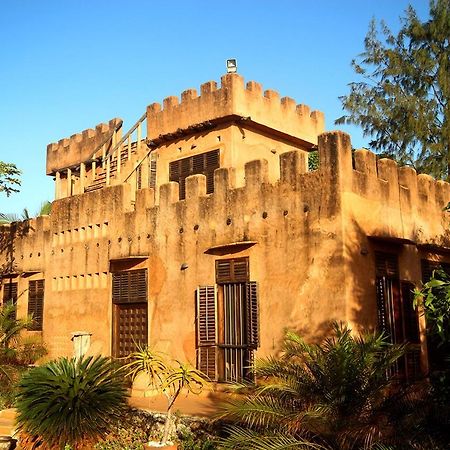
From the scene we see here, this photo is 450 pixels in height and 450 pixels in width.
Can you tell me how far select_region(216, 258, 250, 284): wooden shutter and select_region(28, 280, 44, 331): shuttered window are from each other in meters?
7.45

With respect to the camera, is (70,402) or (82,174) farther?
(82,174)

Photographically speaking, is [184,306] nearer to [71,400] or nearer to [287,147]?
[71,400]

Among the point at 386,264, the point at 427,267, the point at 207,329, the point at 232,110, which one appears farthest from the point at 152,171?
the point at 427,267

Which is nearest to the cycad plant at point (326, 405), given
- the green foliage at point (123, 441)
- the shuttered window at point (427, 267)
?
the green foliage at point (123, 441)

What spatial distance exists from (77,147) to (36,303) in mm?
5644

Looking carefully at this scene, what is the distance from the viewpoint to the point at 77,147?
66.8 ft

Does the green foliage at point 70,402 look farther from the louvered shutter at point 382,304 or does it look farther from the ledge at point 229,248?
the louvered shutter at point 382,304

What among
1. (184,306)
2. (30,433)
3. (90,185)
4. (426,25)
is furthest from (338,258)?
(426,25)

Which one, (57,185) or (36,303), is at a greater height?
(57,185)

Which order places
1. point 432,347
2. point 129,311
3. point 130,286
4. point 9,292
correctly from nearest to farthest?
point 432,347, point 130,286, point 129,311, point 9,292

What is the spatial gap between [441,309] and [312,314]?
3234 mm

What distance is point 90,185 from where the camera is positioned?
18641 millimetres

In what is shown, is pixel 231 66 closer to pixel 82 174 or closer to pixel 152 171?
pixel 152 171

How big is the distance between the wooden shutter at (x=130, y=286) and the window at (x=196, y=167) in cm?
289
